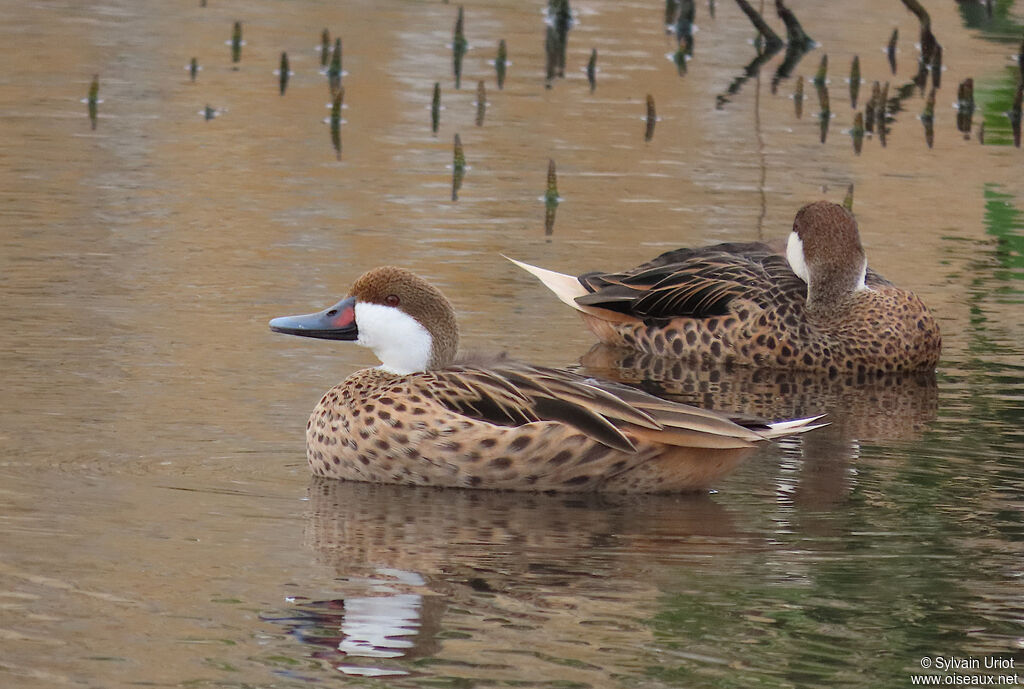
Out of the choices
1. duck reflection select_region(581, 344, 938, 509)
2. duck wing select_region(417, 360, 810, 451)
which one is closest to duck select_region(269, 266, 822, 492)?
duck wing select_region(417, 360, 810, 451)

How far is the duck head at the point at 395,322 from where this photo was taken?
8.10 meters

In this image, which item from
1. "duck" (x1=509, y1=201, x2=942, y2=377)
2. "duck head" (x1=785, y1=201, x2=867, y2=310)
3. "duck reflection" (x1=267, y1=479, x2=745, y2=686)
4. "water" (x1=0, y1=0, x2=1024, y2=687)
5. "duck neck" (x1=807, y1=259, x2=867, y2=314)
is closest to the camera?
"duck reflection" (x1=267, y1=479, x2=745, y2=686)

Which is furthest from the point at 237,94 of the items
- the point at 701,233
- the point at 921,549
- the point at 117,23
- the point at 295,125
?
the point at 921,549

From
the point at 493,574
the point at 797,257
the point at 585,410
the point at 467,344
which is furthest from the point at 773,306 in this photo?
the point at 493,574

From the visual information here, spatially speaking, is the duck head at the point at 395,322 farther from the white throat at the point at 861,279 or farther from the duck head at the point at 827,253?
the white throat at the point at 861,279

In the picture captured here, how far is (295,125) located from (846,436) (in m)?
7.99

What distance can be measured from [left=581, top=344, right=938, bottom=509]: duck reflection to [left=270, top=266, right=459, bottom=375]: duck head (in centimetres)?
141

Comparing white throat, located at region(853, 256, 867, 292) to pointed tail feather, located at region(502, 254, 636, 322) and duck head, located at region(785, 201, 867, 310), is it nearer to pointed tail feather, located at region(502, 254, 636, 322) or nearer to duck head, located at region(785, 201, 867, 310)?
duck head, located at region(785, 201, 867, 310)

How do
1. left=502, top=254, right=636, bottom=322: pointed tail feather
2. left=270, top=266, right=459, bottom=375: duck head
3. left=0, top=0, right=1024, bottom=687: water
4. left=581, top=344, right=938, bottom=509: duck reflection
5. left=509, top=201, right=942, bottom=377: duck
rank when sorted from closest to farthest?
left=0, top=0, right=1024, bottom=687: water → left=270, top=266, right=459, bottom=375: duck head → left=581, top=344, right=938, bottom=509: duck reflection → left=509, top=201, right=942, bottom=377: duck → left=502, top=254, right=636, bottom=322: pointed tail feather

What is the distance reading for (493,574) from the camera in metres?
6.72

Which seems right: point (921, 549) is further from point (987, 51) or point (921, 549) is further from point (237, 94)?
point (987, 51)

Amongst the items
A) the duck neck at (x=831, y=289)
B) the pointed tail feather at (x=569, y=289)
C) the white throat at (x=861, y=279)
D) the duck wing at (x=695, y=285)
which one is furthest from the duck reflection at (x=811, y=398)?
the white throat at (x=861, y=279)

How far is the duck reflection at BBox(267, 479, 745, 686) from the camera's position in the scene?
19.3 ft

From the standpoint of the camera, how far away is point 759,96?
723 inches
